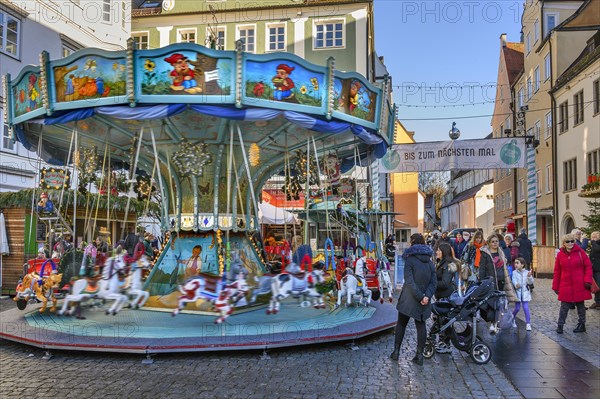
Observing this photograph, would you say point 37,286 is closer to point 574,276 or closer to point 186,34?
point 574,276

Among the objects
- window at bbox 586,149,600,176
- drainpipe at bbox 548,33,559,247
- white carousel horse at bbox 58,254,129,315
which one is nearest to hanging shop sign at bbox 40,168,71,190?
white carousel horse at bbox 58,254,129,315

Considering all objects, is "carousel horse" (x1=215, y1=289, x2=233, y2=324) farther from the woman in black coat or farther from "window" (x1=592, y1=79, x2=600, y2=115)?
"window" (x1=592, y1=79, x2=600, y2=115)

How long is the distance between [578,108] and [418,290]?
21.9 metres

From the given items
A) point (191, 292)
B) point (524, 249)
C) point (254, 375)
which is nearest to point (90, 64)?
point (191, 292)

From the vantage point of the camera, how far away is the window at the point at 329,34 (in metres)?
30.4

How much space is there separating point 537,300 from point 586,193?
639 cm

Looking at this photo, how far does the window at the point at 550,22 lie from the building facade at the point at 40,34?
2222 cm

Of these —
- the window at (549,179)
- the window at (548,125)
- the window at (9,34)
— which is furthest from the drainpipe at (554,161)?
the window at (9,34)

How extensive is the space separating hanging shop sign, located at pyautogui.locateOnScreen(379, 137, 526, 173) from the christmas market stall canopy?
1004 centimetres

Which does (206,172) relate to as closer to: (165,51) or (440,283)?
(165,51)

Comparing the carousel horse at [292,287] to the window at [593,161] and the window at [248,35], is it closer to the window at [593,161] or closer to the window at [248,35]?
the window at [593,161]

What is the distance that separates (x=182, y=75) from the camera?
8.53 metres

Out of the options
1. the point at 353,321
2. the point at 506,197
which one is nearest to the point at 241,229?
the point at 353,321

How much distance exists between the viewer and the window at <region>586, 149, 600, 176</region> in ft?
76.4
